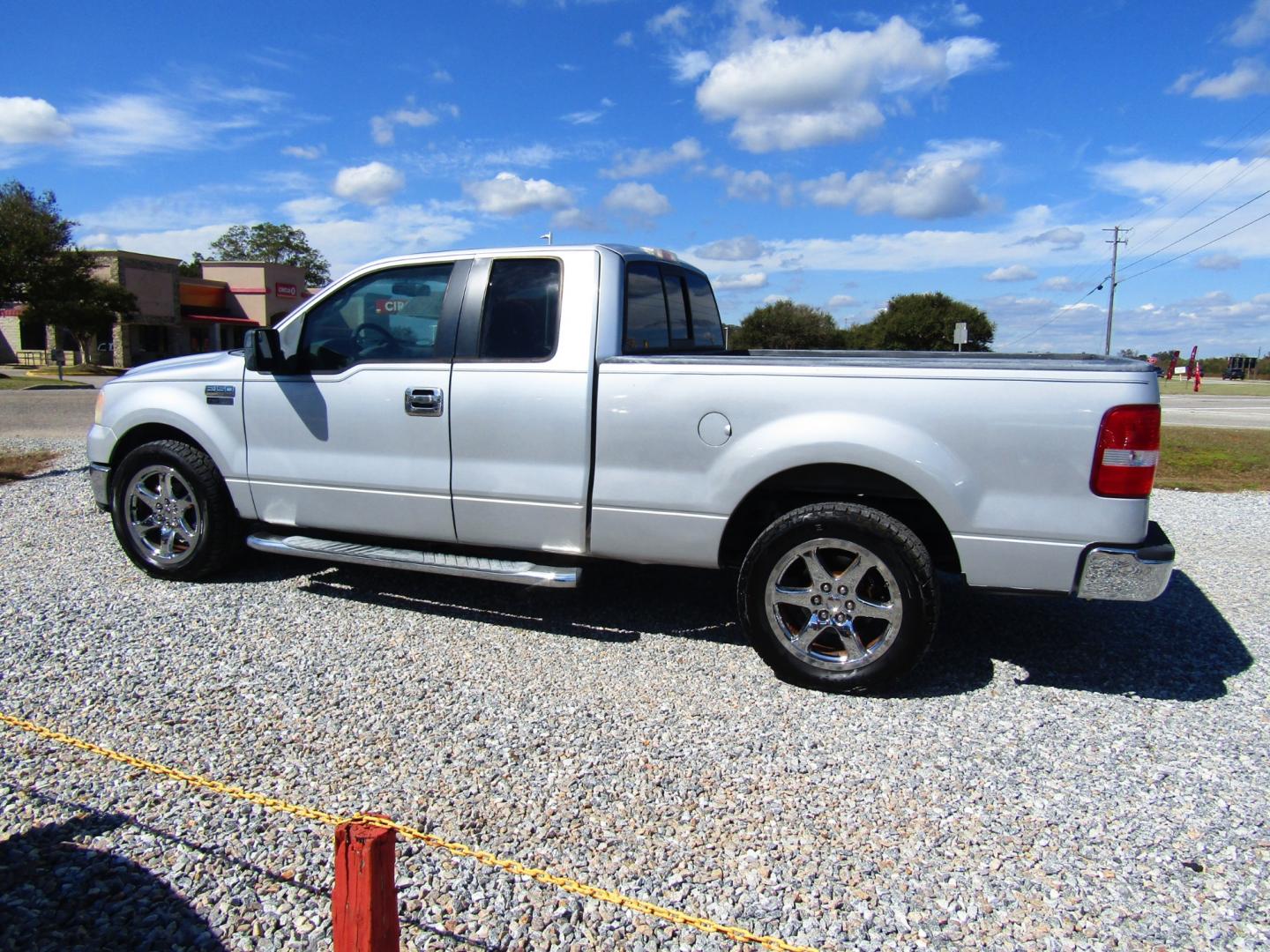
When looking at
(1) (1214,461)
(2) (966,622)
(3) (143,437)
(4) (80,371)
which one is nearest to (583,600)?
(2) (966,622)

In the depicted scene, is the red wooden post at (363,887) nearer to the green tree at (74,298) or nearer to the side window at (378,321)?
the side window at (378,321)

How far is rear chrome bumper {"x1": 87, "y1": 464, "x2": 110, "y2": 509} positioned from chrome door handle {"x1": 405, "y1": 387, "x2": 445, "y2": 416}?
2.34 metres

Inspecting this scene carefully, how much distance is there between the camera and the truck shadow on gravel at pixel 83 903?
2312 mm

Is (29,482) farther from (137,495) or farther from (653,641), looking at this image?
(653,641)

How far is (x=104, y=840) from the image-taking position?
272 centimetres

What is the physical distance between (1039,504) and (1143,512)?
1.29 feet

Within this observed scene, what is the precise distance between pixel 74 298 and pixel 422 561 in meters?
39.5

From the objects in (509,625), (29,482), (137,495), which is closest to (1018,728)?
(509,625)

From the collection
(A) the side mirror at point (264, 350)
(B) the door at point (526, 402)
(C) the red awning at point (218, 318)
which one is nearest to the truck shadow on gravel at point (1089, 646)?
(B) the door at point (526, 402)

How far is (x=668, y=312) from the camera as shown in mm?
5121

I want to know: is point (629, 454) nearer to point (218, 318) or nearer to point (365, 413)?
point (365, 413)

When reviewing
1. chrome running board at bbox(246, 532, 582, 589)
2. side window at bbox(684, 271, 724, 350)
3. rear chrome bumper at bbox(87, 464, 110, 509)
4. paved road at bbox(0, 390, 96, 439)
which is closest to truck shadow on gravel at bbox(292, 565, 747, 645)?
chrome running board at bbox(246, 532, 582, 589)

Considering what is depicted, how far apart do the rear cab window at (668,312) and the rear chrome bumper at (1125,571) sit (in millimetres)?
2362

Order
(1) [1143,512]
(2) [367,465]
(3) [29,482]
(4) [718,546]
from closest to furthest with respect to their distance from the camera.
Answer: (1) [1143,512] → (4) [718,546] → (2) [367,465] → (3) [29,482]
